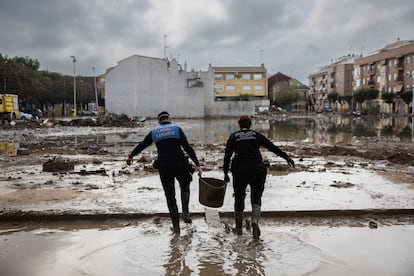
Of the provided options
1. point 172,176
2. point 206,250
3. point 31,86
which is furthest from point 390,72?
point 206,250

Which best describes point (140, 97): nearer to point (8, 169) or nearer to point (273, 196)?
point (8, 169)

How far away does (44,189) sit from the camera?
31.2 feet

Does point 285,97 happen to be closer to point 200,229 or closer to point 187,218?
point 187,218

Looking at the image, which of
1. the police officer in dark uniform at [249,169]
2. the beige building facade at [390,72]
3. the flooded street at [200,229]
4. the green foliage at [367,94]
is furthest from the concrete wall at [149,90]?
the police officer in dark uniform at [249,169]

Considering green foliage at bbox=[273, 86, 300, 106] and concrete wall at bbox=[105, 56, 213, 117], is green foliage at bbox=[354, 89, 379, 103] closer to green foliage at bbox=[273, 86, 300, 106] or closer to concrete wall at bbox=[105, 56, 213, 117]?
green foliage at bbox=[273, 86, 300, 106]

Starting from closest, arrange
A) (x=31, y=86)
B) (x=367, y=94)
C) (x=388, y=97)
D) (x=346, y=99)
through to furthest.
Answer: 1. (x=31, y=86)
2. (x=388, y=97)
3. (x=367, y=94)
4. (x=346, y=99)

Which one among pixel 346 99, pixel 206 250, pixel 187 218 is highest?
pixel 346 99

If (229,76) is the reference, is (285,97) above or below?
below

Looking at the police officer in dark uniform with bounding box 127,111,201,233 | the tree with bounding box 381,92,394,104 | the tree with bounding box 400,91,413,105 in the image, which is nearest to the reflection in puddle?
the police officer in dark uniform with bounding box 127,111,201,233

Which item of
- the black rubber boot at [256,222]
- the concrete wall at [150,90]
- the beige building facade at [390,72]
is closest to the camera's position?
the black rubber boot at [256,222]

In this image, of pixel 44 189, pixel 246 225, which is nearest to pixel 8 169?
pixel 44 189

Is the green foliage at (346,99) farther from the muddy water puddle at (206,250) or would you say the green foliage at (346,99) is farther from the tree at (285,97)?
the muddy water puddle at (206,250)

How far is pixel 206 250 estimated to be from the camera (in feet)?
18.1

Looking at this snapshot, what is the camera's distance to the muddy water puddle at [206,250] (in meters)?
4.96
